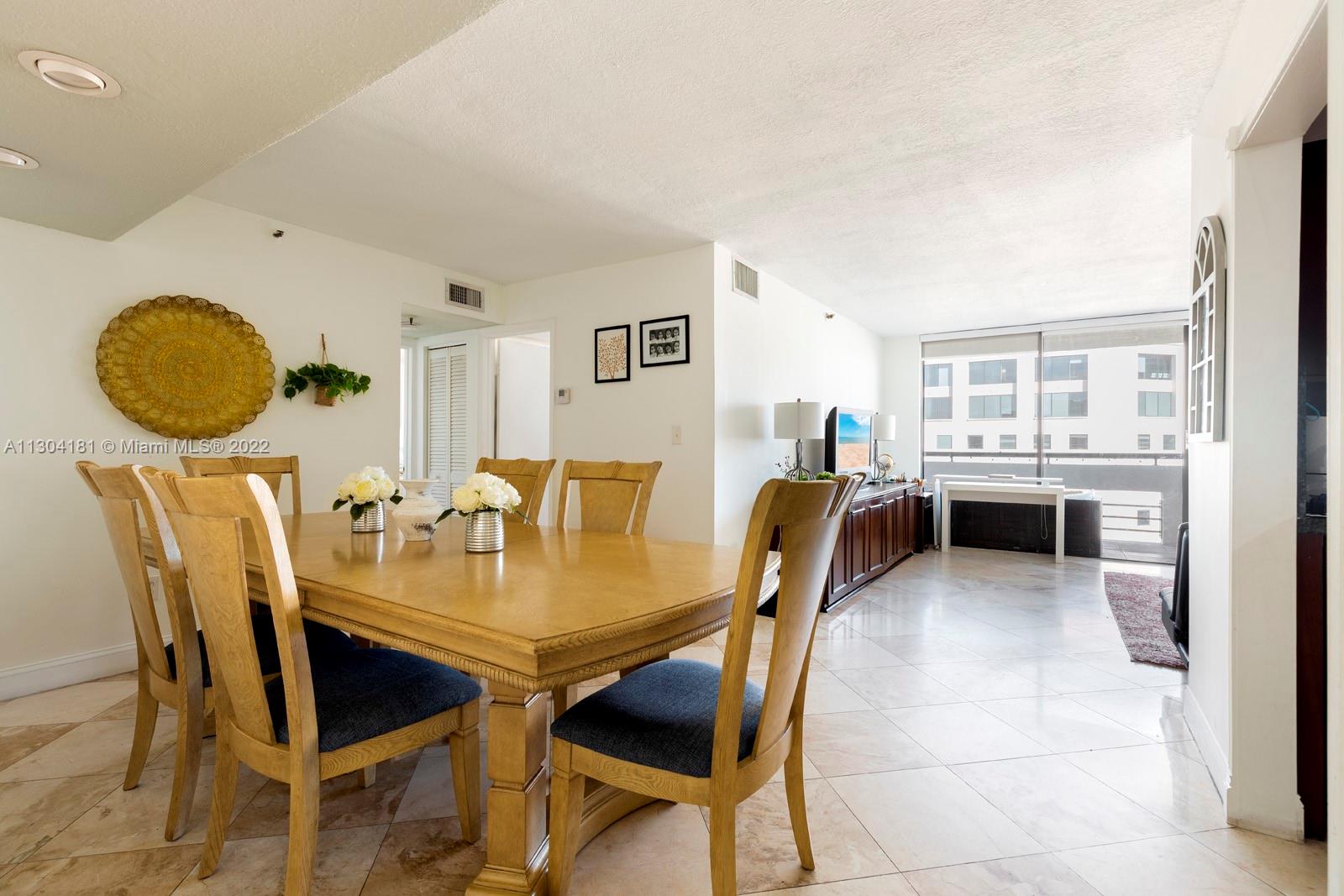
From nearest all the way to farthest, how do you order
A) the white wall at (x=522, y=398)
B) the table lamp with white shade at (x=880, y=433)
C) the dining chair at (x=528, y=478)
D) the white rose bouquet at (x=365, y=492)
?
the white rose bouquet at (x=365, y=492) < the dining chair at (x=528, y=478) < the white wall at (x=522, y=398) < the table lamp with white shade at (x=880, y=433)

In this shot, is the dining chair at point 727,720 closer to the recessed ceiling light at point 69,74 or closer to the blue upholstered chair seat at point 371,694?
the blue upholstered chair seat at point 371,694

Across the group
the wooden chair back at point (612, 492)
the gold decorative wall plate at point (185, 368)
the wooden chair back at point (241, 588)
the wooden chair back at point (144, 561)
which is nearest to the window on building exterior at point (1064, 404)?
the wooden chair back at point (612, 492)

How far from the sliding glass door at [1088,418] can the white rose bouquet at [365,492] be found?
20.9 feet

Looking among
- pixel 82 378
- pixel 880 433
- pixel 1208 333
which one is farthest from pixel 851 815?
pixel 880 433

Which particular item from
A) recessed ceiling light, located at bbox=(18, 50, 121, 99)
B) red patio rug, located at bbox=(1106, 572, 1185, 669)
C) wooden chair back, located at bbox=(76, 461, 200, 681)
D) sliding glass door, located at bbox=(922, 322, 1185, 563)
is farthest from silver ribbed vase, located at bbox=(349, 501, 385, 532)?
sliding glass door, located at bbox=(922, 322, 1185, 563)

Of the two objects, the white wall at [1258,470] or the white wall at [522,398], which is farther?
the white wall at [522,398]

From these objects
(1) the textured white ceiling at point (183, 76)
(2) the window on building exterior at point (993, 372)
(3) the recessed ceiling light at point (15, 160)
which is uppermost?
(1) the textured white ceiling at point (183, 76)

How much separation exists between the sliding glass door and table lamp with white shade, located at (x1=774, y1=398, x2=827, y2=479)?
320cm

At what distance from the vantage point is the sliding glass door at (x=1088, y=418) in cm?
584

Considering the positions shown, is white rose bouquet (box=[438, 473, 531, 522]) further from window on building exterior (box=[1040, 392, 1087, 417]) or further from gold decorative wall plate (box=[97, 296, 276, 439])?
window on building exterior (box=[1040, 392, 1087, 417])

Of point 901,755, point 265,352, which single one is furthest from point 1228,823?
point 265,352

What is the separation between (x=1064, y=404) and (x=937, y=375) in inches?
51.3

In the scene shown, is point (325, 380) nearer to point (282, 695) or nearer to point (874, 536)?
point (282, 695)

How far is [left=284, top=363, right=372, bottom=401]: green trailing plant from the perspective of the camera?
3510 mm
